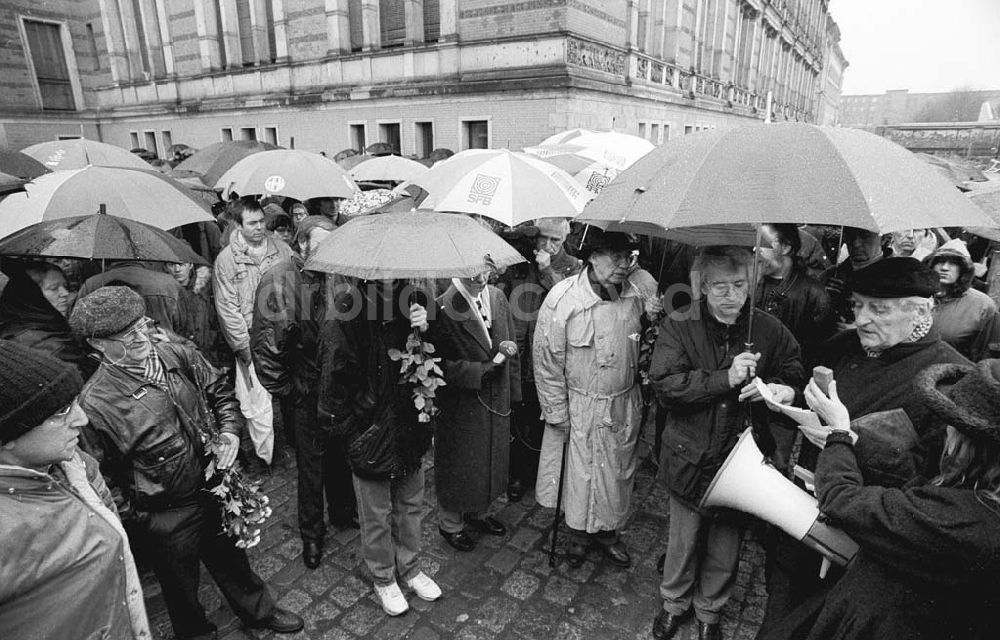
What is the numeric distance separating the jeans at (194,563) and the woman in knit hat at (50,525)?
0.68m

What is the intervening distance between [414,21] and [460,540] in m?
15.0

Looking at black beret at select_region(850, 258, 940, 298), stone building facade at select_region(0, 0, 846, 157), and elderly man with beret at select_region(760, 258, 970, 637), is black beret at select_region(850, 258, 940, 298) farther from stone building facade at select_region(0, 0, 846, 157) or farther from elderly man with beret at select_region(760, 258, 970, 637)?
stone building facade at select_region(0, 0, 846, 157)

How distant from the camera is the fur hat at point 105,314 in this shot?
7.19ft

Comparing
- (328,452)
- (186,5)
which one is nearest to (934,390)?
(328,452)

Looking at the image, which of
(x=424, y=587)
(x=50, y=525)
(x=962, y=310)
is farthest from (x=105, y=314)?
(x=962, y=310)

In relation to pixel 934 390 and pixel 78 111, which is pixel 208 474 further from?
pixel 78 111

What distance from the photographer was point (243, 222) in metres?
4.50

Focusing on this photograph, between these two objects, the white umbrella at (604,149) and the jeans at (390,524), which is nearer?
the jeans at (390,524)

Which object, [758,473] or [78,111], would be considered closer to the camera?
[758,473]

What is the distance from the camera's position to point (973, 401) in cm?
149

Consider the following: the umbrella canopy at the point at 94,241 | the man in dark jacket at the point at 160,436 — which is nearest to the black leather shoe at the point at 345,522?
the man in dark jacket at the point at 160,436

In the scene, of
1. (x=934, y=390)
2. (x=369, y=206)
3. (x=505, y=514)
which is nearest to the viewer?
(x=934, y=390)

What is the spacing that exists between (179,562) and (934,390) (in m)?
3.09

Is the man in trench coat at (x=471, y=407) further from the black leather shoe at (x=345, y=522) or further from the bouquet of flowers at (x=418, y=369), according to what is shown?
the black leather shoe at (x=345, y=522)
